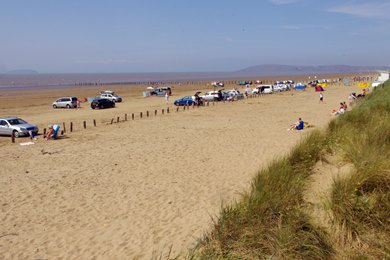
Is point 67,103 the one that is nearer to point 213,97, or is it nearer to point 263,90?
point 213,97

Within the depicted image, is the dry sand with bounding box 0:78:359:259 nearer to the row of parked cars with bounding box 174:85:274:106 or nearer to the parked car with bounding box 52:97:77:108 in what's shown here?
the row of parked cars with bounding box 174:85:274:106

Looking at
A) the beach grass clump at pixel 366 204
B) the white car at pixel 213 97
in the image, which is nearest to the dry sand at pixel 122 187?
the beach grass clump at pixel 366 204

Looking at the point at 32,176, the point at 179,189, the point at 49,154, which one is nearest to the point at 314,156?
the point at 179,189

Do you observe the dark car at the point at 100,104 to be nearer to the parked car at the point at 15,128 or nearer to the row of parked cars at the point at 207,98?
the row of parked cars at the point at 207,98

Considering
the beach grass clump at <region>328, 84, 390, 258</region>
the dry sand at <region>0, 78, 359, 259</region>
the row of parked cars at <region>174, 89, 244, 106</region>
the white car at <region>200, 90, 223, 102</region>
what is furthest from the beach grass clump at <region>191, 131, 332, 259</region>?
the white car at <region>200, 90, 223, 102</region>

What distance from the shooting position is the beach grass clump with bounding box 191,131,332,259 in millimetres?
5109

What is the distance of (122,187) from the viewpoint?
444 inches

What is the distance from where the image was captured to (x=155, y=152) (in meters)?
16.2

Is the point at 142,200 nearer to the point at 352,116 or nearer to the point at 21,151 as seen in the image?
the point at 352,116

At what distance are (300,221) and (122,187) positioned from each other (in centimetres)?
686

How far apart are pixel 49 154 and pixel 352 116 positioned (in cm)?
1261

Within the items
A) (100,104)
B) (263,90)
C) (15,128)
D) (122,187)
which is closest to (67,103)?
(100,104)

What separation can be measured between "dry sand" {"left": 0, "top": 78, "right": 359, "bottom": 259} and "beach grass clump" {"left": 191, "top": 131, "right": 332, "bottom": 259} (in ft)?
4.85

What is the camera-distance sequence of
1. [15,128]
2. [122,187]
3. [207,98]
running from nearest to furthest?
1. [122,187]
2. [15,128]
3. [207,98]
